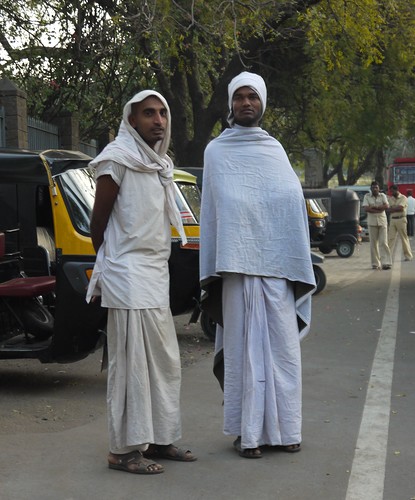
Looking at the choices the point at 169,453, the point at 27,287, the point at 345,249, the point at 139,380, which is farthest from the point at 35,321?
the point at 345,249

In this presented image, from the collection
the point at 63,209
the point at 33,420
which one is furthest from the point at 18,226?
the point at 33,420

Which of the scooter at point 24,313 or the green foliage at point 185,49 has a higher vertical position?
the green foliage at point 185,49

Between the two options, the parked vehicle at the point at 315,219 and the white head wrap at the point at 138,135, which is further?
the parked vehicle at the point at 315,219

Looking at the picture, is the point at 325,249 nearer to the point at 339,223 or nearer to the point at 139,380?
the point at 339,223

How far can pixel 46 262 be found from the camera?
8.75 meters

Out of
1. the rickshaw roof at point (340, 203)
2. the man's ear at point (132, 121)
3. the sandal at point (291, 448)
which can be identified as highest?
the man's ear at point (132, 121)

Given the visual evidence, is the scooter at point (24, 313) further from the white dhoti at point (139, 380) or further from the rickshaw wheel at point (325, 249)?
the rickshaw wheel at point (325, 249)

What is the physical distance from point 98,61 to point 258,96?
1387cm

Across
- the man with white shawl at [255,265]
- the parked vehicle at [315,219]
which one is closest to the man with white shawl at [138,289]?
the man with white shawl at [255,265]

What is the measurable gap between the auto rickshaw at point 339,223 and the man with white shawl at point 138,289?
2048cm

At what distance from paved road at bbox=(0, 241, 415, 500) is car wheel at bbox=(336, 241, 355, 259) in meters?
17.2

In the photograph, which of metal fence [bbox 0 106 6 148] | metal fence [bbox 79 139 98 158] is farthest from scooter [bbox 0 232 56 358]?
metal fence [bbox 79 139 98 158]

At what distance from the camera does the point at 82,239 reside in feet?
24.6

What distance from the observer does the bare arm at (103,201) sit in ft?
17.3
